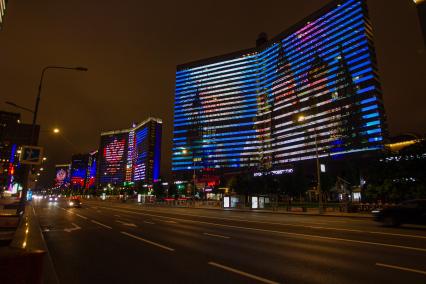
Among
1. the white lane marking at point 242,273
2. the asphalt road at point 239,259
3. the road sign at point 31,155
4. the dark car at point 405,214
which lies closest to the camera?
the white lane marking at point 242,273

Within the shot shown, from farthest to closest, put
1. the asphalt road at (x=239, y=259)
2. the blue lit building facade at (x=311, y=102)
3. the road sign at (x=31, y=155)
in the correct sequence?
the blue lit building facade at (x=311, y=102), the road sign at (x=31, y=155), the asphalt road at (x=239, y=259)

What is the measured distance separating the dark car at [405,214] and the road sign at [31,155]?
2078 cm

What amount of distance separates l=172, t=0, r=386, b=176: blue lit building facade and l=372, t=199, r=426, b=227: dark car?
10418cm

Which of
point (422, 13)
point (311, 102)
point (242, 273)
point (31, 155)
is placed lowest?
point (242, 273)

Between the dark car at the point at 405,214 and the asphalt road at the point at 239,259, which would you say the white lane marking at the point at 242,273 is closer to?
the asphalt road at the point at 239,259

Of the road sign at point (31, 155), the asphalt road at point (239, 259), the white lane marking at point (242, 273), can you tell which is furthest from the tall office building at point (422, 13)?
the road sign at point (31, 155)

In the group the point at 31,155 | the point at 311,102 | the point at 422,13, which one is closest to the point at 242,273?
the point at 31,155

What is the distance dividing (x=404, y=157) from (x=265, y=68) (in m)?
179

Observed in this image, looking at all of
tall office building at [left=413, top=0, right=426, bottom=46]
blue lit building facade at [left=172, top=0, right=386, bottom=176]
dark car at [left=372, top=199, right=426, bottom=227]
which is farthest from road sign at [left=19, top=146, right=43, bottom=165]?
blue lit building facade at [left=172, top=0, right=386, bottom=176]

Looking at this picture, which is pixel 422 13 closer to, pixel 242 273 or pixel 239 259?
pixel 239 259

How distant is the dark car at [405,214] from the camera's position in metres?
17.0

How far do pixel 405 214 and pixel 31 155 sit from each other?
2172cm

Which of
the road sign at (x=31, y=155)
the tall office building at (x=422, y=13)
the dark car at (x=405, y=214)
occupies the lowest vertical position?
the dark car at (x=405, y=214)

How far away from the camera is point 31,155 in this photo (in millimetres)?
15641
